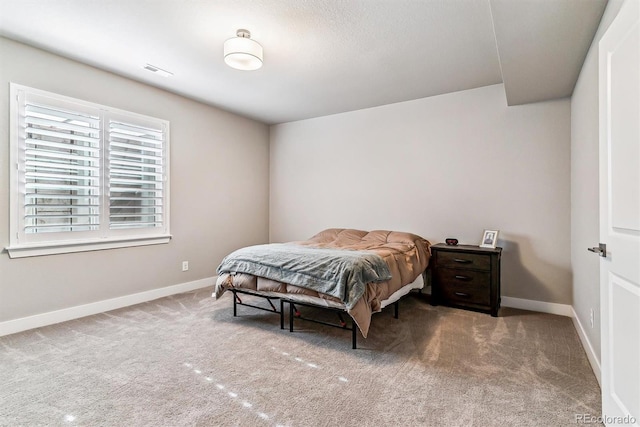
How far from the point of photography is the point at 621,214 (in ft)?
4.63

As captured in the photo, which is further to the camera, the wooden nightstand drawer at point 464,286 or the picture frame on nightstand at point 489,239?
the picture frame on nightstand at point 489,239

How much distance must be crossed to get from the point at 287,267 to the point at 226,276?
787 millimetres

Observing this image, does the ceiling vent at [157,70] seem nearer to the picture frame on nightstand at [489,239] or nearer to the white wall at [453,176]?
the white wall at [453,176]

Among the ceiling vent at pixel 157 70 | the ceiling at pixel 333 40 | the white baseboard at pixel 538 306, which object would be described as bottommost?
the white baseboard at pixel 538 306

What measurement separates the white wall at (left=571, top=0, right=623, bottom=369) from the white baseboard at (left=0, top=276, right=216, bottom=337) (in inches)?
164

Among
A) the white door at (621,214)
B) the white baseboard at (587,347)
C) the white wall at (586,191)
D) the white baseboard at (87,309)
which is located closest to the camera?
the white door at (621,214)

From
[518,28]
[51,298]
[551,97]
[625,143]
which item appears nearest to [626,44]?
[625,143]

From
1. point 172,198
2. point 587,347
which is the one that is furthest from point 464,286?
point 172,198

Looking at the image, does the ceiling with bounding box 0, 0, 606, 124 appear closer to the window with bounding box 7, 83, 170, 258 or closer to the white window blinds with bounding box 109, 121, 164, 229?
the window with bounding box 7, 83, 170, 258

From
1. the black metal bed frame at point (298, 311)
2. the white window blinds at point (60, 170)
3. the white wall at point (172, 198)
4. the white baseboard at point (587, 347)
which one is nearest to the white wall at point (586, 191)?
Answer: the white baseboard at point (587, 347)

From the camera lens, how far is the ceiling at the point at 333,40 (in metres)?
2.21

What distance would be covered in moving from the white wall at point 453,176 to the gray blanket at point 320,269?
5.55 feet

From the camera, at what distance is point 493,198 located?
12.1 feet

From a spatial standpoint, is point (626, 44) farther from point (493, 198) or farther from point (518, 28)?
point (493, 198)
